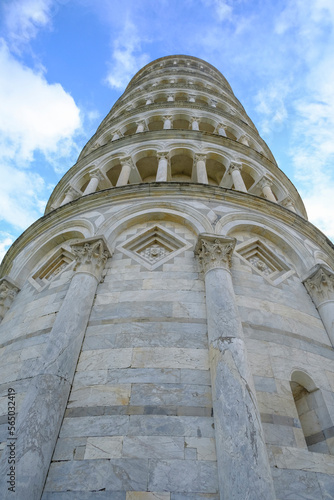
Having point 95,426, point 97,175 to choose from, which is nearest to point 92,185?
point 97,175

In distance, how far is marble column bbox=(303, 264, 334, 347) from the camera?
6.76 meters

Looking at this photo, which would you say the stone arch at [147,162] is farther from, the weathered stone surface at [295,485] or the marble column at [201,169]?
the weathered stone surface at [295,485]

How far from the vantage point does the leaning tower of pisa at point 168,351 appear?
12.4ft

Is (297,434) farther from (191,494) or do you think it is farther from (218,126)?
(218,126)

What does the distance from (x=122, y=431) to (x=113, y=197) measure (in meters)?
6.26

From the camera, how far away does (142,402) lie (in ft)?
14.4

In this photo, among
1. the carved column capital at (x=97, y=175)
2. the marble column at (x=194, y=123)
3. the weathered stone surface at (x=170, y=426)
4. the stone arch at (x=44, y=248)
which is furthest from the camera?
the marble column at (x=194, y=123)

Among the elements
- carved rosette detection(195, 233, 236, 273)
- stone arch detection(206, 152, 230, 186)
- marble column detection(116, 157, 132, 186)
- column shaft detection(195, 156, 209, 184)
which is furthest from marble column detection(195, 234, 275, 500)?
stone arch detection(206, 152, 230, 186)

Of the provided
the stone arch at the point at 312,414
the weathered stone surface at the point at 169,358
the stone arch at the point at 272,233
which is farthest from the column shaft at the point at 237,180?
the weathered stone surface at the point at 169,358

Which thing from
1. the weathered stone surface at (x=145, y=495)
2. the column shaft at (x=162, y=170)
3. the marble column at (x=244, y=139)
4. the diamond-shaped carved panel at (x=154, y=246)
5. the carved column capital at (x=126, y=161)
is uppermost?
the marble column at (x=244, y=139)

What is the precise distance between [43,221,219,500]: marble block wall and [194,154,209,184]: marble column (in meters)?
5.17

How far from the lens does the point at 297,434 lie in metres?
4.43

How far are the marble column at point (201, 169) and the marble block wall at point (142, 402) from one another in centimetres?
517

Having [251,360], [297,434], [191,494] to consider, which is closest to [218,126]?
[251,360]
